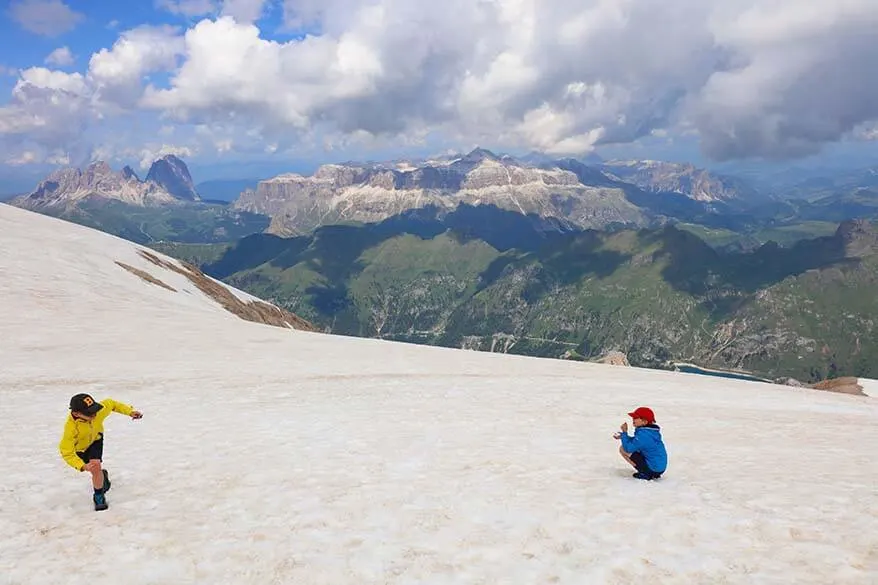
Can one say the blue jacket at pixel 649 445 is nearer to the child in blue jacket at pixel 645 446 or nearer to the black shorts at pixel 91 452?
the child in blue jacket at pixel 645 446

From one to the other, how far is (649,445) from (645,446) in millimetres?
121

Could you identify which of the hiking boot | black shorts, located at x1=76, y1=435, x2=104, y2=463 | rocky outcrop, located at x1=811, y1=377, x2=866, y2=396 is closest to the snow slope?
the hiking boot

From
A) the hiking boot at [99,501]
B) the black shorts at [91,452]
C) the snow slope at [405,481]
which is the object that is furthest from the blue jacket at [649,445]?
the black shorts at [91,452]

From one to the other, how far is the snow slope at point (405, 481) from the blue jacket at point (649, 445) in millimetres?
656

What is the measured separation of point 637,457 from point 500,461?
4522 millimetres

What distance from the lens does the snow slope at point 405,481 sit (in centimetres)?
1188

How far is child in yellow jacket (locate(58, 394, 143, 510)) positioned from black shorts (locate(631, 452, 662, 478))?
14.4m

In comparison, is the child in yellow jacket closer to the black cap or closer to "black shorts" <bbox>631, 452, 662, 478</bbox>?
the black cap

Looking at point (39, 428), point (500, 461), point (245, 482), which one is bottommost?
point (39, 428)

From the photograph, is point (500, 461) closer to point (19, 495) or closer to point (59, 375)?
point (19, 495)

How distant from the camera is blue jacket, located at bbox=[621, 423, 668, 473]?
16.8 metres

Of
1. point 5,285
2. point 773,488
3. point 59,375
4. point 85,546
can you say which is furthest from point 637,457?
point 5,285

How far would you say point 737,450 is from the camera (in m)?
22.0

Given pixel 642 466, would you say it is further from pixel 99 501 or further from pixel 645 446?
pixel 99 501
